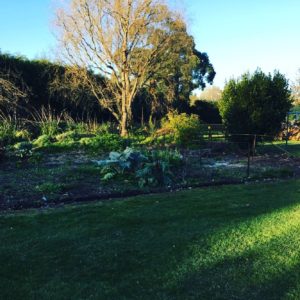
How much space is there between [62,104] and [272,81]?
34.2ft

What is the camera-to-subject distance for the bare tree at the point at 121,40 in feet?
59.9

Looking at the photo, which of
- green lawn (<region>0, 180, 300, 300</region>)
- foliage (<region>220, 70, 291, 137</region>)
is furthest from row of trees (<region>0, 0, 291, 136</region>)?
green lawn (<region>0, 180, 300, 300</region>)

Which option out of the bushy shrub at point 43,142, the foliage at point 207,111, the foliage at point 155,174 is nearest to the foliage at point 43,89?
the bushy shrub at point 43,142

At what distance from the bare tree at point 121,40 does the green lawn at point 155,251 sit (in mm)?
12727

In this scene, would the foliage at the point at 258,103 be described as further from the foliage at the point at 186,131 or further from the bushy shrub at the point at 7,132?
the bushy shrub at the point at 7,132

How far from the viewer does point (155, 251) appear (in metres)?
3.91

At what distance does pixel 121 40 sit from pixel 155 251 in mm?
16288

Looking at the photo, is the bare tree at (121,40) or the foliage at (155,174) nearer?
the foliage at (155,174)

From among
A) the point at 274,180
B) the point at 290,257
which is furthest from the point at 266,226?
the point at 274,180

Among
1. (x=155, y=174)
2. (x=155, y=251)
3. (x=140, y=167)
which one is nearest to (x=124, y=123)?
(x=140, y=167)

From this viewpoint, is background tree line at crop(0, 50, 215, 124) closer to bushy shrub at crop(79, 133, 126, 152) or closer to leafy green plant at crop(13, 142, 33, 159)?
bushy shrub at crop(79, 133, 126, 152)

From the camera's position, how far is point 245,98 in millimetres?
12789

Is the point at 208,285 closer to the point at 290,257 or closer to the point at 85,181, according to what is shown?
the point at 290,257

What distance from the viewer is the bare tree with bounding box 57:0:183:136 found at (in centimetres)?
1825
